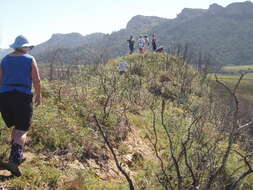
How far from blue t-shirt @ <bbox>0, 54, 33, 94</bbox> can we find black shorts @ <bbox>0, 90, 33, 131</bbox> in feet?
0.24

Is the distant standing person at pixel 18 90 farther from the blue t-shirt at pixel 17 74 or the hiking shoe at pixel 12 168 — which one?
the hiking shoe at pixel 12 168

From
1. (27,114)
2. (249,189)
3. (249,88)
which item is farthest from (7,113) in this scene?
(249,88)

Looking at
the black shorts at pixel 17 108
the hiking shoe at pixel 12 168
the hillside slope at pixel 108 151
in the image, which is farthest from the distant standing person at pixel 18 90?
the hillside slope at pixel 108 151

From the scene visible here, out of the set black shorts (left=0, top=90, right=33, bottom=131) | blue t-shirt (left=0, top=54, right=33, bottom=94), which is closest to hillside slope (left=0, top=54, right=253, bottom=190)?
black shorts (left=0, top=90, right=33, bottom=131)

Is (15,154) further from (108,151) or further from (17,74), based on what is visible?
(108,151)

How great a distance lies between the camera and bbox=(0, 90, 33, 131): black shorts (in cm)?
433

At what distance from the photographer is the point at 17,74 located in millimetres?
4418

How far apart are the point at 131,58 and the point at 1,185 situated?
18557 millimetres

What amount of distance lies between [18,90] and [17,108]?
0.25 m

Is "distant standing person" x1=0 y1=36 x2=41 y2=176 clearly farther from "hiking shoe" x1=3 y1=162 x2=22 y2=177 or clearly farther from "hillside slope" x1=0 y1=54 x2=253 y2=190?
"hillside slope" x1=0 y1=54 x2=253 y2=190

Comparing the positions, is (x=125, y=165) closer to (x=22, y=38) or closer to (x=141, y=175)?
(x=141, y=175)

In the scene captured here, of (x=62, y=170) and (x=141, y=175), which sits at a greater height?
(x=62, y=170)

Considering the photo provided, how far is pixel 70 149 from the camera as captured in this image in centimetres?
555

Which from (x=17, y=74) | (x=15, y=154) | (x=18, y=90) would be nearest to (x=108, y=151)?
(x=15, y=154)
